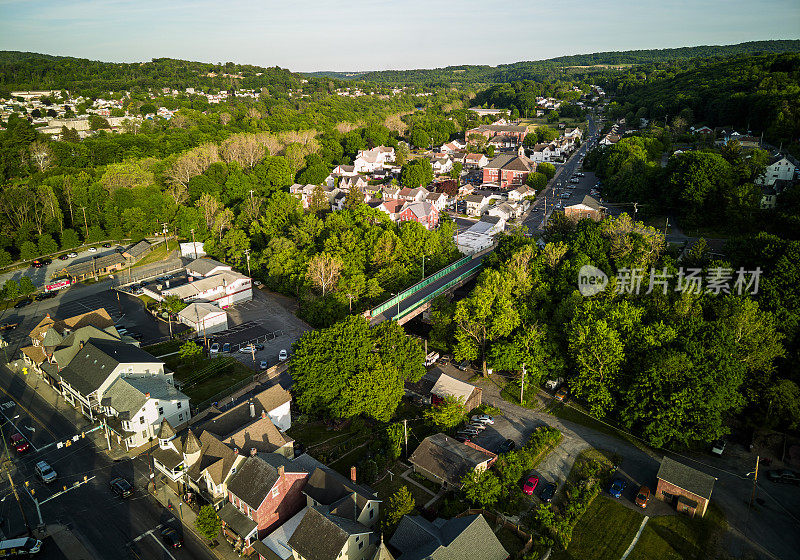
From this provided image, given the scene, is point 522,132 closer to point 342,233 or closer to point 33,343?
point 342,233

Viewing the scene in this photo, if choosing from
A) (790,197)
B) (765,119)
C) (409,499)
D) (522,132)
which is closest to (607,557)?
(409,499)

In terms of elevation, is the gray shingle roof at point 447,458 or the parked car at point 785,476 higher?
the gray shingle roof at point 447,458

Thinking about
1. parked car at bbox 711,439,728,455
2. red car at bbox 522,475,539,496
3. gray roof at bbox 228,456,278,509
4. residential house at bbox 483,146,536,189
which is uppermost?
residential house at bbox 483,146,536,189

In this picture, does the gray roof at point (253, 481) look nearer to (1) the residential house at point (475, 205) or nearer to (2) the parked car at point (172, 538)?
(2) the parked car at point (172, 538)

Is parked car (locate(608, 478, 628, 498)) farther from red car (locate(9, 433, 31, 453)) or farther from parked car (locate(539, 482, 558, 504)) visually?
red car (locate(9, 433, 31, 453))

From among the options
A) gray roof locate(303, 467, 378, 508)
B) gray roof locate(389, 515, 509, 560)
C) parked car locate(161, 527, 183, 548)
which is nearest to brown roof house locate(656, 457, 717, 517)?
gray roof locate(389, 515, 509, 560)

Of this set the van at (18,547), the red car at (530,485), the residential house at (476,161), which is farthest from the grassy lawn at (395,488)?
the residential house at (476,161)
